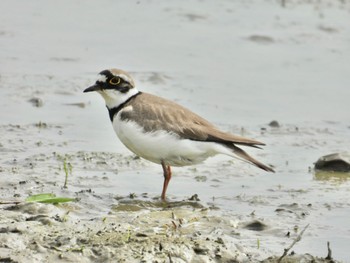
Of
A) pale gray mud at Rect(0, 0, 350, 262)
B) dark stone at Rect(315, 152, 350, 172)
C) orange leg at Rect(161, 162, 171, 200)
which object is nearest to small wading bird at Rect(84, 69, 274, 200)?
orange leg at Rect(161, 162, 171, 200)

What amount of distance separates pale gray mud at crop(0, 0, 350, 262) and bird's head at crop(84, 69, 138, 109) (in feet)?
2.48

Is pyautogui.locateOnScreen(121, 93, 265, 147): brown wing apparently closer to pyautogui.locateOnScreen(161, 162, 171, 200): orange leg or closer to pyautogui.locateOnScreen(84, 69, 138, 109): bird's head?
pyautogui.locateOnScreen(84, 69, 138, 109): bird's head

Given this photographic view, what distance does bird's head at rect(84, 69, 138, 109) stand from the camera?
9.24 meters

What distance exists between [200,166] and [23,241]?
3.71m

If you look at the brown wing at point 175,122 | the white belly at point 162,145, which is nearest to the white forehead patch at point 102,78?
the brown wing at point 175,122

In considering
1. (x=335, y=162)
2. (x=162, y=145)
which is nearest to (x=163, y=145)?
(x=162, y=145)

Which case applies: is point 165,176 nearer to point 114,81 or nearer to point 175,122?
point 175,122

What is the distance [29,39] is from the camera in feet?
45.0

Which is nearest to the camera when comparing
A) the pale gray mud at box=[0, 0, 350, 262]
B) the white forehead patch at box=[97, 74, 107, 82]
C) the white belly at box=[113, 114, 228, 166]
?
the pale gray mud at box=[0, 0, 350, 262]

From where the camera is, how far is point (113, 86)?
30.3ft

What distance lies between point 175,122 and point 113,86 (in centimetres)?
70

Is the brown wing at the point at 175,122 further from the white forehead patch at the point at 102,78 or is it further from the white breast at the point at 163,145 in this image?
the white forehead patch at the point at 102,78

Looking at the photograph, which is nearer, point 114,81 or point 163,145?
point 163,145

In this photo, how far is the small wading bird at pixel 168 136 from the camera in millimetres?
8906
